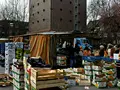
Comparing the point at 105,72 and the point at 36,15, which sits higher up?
the point at 36,15

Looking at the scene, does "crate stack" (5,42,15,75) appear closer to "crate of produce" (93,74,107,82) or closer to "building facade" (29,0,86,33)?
"crate of produce" (93,74,107,82)

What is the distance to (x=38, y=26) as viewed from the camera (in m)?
67.2

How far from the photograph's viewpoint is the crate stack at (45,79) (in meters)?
6.87

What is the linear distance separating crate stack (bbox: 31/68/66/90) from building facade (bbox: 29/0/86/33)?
54.2 meters

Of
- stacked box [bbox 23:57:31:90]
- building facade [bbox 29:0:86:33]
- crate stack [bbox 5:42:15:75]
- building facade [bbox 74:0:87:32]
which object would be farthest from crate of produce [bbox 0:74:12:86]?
building facade [bbox 74:0:87:32]

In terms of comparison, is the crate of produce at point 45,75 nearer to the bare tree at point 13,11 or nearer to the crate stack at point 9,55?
the crate stack at point 9,55

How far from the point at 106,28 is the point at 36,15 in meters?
34.7

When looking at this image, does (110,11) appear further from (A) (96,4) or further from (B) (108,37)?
(A) (96,4)

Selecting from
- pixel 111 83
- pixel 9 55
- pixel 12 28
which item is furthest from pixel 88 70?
pixel 12 28

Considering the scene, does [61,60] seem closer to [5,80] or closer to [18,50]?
[18,50]

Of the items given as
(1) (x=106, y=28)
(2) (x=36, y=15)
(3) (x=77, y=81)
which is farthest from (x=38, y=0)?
(3) (x=77, y=81)

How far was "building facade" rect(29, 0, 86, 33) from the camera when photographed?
6334 cm

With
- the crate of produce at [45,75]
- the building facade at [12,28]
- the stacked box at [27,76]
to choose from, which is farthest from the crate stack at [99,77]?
the building facade at [12,28]

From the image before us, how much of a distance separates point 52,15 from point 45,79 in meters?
57.2
